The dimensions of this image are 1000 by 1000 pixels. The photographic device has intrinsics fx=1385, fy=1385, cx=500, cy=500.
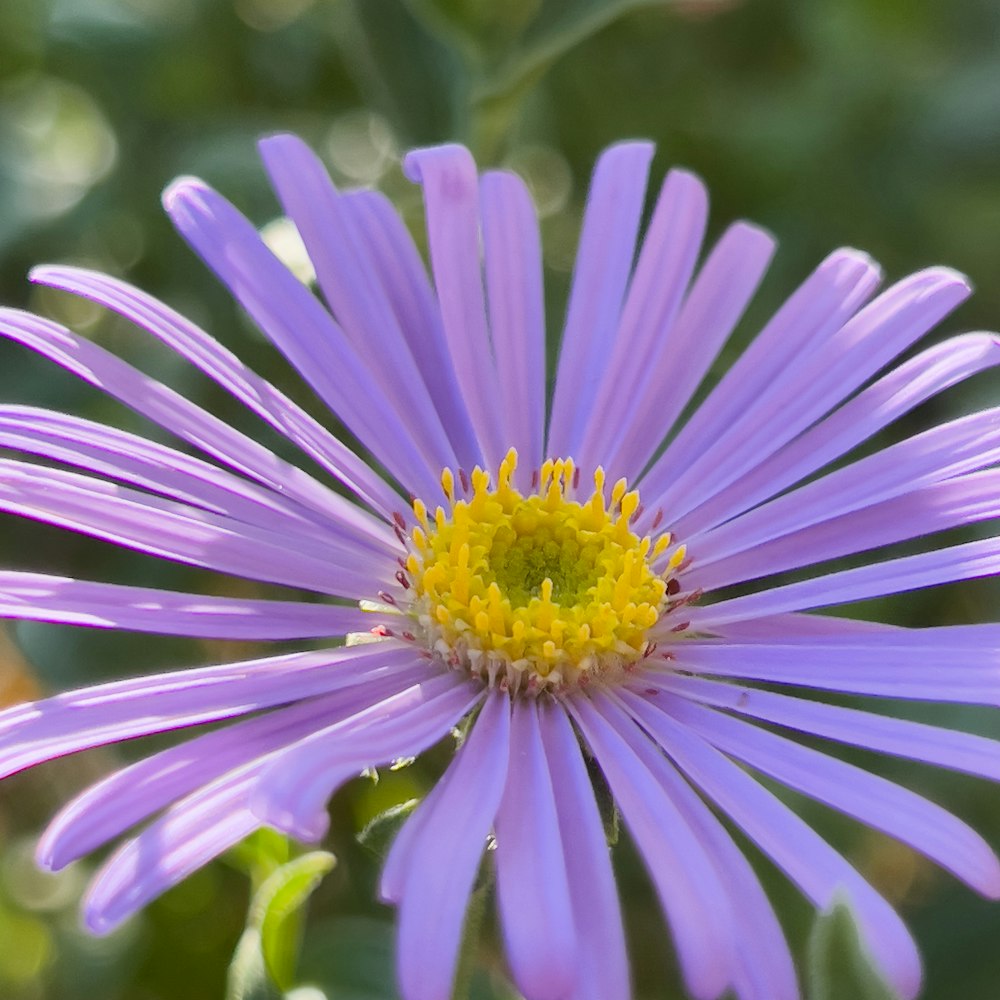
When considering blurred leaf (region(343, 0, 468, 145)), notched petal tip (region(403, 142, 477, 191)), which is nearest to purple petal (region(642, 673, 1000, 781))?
notched petal tip (region(403, 142, 477, 191))

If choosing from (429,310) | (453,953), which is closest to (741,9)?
(429,310)

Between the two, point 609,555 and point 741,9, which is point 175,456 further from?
point 741,9

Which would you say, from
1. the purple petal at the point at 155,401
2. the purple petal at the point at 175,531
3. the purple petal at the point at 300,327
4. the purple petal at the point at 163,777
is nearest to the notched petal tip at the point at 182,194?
the purple petal at the point at 300,327

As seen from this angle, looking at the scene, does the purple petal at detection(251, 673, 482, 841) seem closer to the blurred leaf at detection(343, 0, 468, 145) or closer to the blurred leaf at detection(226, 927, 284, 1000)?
the blurred leaf at detection(226, 927, 284, 1000)

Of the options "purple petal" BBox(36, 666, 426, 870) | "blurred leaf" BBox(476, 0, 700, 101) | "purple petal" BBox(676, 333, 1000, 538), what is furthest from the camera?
"blurred leaf" BBox(476, 0, 700, 101)

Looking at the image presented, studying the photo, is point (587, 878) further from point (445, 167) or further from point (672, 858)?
point (445, 167)
